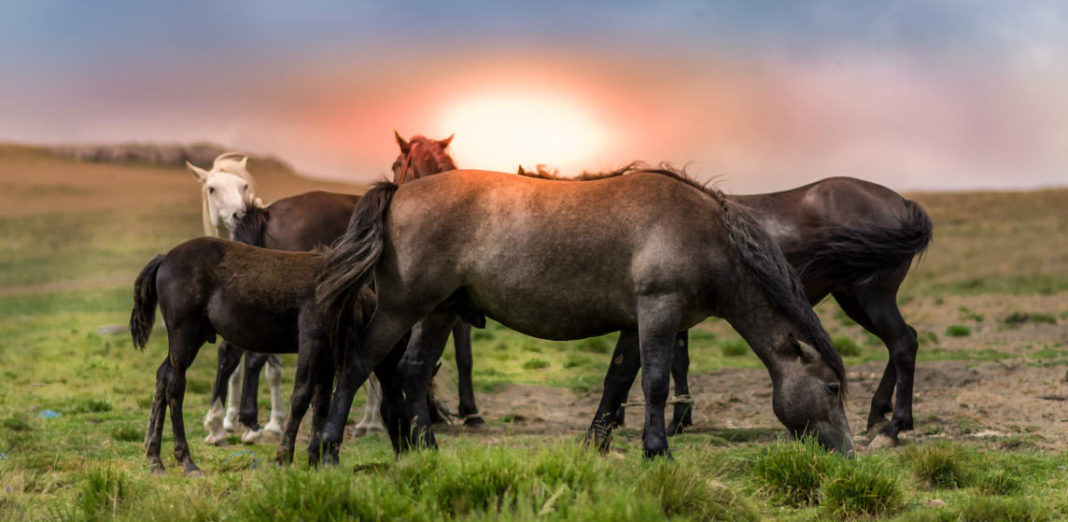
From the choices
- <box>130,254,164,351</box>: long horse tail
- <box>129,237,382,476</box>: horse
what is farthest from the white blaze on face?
<box>129,237,382,476</box>: horse

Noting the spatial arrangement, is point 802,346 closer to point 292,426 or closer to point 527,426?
point 292,426

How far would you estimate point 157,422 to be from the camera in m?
6.73

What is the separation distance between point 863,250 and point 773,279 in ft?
10.3

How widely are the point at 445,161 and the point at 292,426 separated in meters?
3.85

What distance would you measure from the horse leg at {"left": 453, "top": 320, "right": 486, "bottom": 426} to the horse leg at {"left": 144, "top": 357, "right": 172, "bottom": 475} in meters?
3.54

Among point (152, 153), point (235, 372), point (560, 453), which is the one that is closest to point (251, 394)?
point (235, 372)

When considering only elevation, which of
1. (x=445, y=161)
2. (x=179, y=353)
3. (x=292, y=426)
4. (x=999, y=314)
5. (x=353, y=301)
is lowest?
(x=999, y=314)

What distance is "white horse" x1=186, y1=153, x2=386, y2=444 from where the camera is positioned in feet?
29.7

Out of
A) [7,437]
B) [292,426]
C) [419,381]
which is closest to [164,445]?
[7,437]

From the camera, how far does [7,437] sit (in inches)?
313

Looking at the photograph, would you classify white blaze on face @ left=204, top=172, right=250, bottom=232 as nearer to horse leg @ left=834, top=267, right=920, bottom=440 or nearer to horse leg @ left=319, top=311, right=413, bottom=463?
horse leg @ left=319, top=311, right=413, bottom=463

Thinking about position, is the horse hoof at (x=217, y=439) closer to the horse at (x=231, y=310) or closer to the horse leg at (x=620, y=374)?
the horse at (x=231, y=310)

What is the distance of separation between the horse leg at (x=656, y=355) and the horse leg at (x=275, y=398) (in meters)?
4.64

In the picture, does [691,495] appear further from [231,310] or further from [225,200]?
[225,200]
